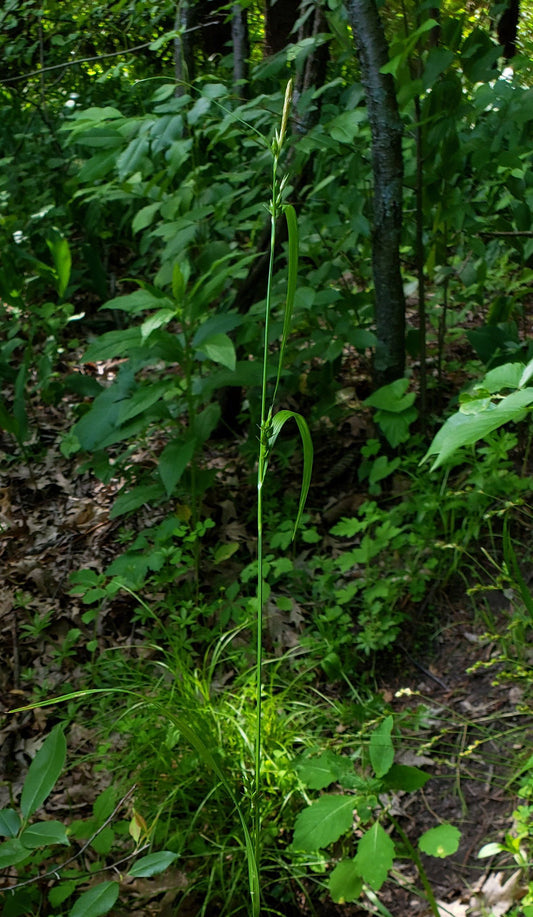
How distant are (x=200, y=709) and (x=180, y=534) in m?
0.64

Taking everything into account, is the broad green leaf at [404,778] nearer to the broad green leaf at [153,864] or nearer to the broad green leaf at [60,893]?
the broad green leaf at [153,864]

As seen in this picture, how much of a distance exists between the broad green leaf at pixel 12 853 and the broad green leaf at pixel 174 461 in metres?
1.12

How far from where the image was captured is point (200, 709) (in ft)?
6.24

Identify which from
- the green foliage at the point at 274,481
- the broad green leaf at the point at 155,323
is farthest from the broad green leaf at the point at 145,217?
the broad green leaf at the point at 155,323

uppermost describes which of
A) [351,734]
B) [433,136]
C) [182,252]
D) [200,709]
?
[433,136]

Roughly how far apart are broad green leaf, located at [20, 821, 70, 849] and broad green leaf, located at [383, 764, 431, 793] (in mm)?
589

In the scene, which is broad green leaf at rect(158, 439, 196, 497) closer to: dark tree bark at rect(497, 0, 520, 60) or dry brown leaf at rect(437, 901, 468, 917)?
dry brown leaf at rect(437, 901, 468, 917)

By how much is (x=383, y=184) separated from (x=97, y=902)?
6.71 feet

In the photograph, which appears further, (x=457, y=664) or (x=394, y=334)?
(x=394, y=334)

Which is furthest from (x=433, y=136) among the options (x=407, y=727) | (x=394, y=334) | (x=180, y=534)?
(x=407, y=727)

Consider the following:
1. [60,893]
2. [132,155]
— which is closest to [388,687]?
[60,893]

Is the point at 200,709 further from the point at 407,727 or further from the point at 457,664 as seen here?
the point at 457,664

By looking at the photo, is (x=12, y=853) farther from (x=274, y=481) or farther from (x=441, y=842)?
(x=274, y=481)

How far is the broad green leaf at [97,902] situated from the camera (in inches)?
44.9
